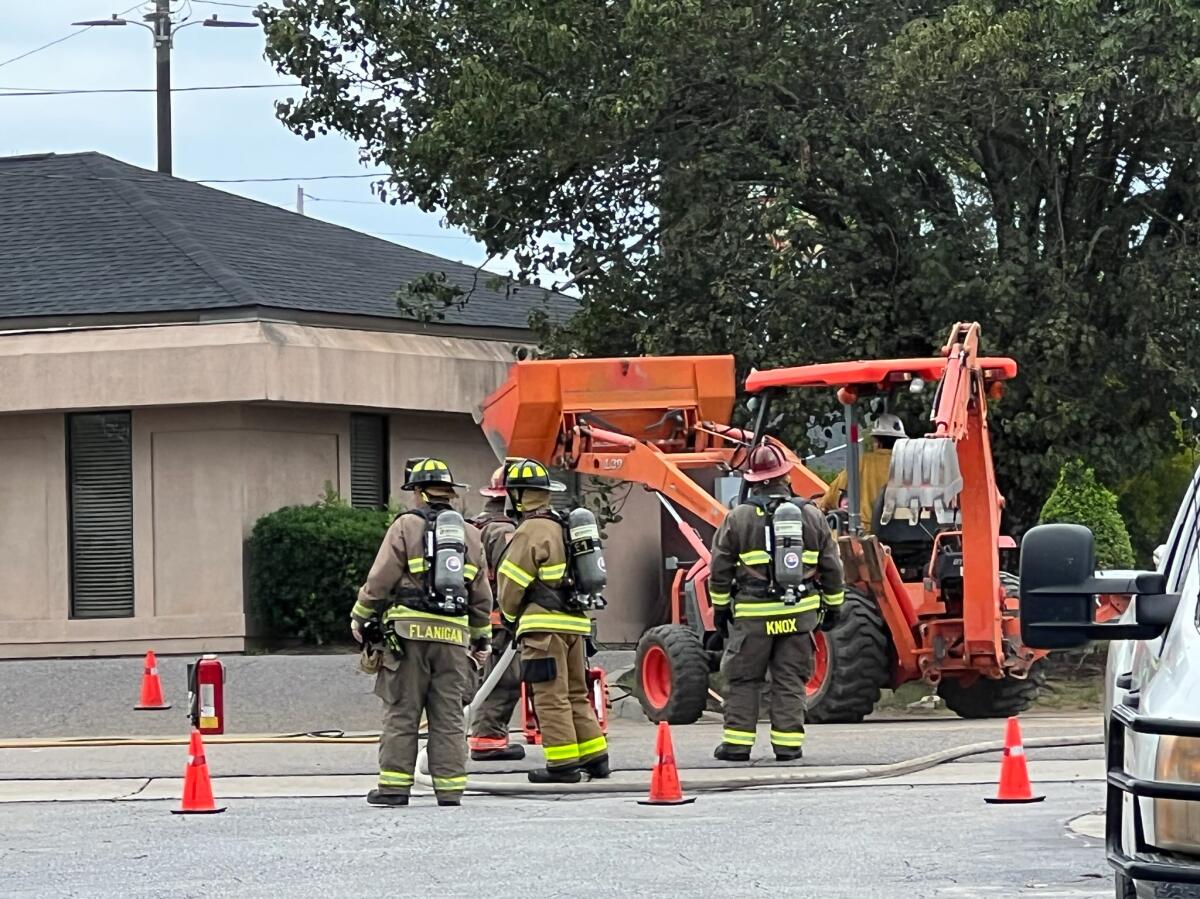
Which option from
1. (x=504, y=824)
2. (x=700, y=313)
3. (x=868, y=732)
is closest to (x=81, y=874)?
(x=504, y=824)

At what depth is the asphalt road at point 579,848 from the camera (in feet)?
30.6

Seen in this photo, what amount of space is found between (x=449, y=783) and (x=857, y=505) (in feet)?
19.2

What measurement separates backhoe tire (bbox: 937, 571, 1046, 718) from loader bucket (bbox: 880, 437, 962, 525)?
1810mm

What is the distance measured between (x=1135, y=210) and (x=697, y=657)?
730 cm

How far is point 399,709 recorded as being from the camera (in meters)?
12.6

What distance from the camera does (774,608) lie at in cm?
1449

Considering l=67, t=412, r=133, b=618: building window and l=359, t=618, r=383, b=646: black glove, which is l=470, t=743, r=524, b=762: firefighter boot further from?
l=67, t=412, r=133, b=618: building window

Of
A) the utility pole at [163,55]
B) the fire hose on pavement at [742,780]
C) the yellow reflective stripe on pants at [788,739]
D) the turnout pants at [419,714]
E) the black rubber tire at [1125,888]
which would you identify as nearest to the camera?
the black rubber tire at [1125,888]

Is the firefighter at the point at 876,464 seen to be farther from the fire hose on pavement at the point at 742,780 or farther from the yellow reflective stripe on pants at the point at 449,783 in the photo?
the yellow reflective stripe on pants at the point at 449,783

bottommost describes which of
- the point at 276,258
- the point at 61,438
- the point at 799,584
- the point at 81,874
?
the point at 81,874

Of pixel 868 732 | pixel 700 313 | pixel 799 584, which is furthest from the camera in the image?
pixel 700 313

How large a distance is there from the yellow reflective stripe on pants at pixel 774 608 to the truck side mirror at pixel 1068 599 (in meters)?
8.45

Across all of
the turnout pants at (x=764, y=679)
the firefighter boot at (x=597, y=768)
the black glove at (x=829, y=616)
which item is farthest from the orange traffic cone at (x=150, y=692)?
the firefighter boot at (x=597, y=768)

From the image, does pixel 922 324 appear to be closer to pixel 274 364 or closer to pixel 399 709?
pixel 274 364
